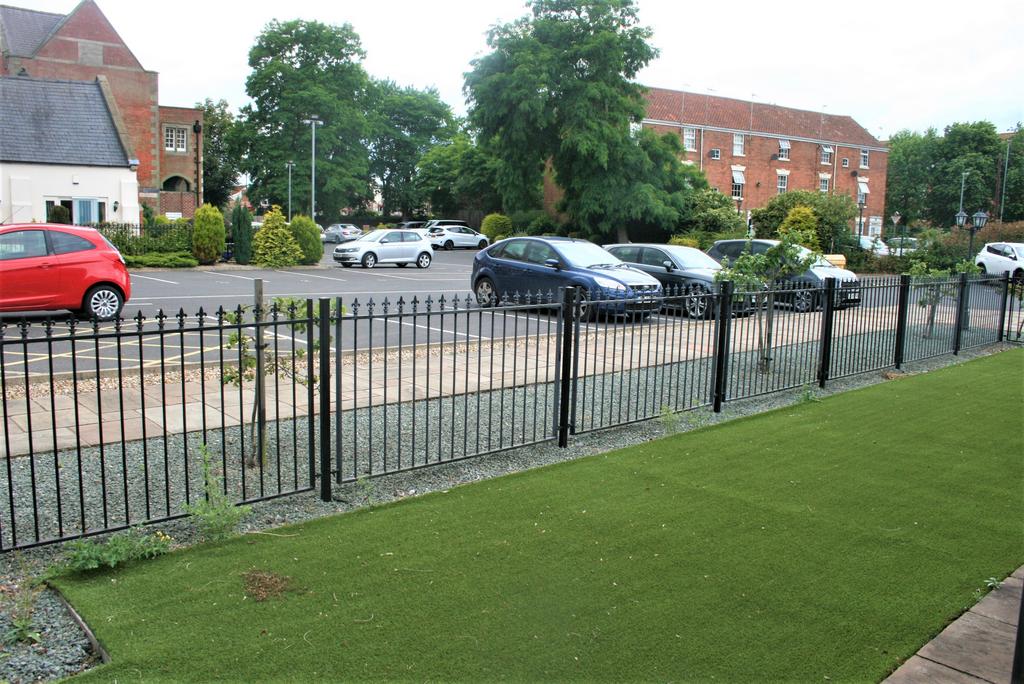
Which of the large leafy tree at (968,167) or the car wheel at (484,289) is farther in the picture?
the large leafy tree at (968,167)

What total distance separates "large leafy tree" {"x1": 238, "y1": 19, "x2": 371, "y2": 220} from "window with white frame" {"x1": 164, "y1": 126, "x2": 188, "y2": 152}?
6.41 m

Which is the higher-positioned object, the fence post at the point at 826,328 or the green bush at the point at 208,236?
the green bush at the point at 208,236

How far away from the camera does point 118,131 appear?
34.0 m

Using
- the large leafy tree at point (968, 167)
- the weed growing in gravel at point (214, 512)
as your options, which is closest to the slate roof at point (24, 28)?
the weed growing in gravel at point (214, 512)

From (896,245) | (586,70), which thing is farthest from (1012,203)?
(586,70)

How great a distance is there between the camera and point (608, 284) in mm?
15477

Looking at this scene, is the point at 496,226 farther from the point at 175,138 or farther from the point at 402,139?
the point at 402,139

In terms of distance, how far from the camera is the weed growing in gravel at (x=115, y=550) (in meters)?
4.46

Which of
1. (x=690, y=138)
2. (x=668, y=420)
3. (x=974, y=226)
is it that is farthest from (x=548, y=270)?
(x=690, y=138)

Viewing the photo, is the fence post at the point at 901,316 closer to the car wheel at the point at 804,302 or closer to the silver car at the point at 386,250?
the car wheel at the point at 804,302

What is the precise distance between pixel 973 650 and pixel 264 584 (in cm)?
347

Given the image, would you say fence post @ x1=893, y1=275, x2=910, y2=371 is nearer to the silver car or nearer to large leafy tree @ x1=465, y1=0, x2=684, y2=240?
the silver car

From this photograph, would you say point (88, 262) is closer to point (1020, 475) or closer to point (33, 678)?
point (33, 678)

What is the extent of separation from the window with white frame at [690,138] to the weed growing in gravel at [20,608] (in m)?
57.0
